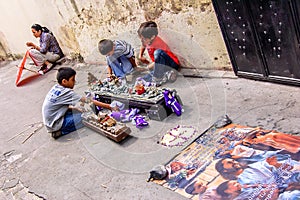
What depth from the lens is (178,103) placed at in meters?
4.15

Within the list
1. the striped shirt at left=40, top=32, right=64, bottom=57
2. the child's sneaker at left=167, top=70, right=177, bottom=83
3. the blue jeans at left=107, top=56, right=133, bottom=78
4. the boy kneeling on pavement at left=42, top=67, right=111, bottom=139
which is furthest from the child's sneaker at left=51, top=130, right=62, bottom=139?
the striped shirt at left=40, top=32, right=64, bottom=57

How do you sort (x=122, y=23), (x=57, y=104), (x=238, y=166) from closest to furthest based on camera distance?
(x=238, y=166), (x=57, y=104), (x=122, y=23)

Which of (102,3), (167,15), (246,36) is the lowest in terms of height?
(246,36)

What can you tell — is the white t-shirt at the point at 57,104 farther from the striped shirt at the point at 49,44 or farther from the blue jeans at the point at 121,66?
the striped shirt at the point at 49,44

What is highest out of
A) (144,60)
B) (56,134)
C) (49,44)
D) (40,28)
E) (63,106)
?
(40,28)

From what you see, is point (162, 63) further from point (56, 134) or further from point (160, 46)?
point (56, 134)

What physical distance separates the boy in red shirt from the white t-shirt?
4.24 feet

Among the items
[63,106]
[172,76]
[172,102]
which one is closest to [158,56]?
[172,76]

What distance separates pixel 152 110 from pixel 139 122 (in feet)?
0.71

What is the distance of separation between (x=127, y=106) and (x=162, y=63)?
0.93m

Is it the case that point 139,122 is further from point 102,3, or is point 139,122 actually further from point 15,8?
point 15,8

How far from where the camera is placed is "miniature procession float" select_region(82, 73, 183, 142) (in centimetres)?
408

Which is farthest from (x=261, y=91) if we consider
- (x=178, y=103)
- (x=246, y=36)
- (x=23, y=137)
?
(x=23, y=137)

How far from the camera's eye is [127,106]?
4.61 metres
